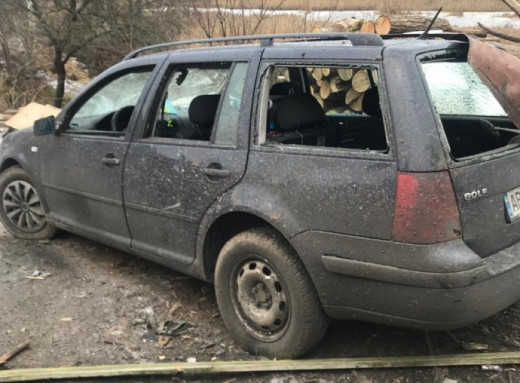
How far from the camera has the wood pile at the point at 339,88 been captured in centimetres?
720

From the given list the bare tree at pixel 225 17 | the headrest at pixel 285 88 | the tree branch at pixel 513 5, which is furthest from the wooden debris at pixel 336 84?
the bare tree at pixel 225 17

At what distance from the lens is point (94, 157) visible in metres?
3.96

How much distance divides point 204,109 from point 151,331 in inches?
59.1

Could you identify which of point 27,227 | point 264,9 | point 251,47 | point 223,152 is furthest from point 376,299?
point 264,9

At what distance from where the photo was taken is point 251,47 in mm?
3209

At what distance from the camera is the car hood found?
9.09ft

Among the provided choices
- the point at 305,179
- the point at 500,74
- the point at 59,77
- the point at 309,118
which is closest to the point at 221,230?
the point at 305,179

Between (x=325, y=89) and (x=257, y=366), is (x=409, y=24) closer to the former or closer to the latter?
(x=325, y=89)

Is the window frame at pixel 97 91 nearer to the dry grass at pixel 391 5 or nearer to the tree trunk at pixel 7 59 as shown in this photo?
the dry grass at pixel 391 5

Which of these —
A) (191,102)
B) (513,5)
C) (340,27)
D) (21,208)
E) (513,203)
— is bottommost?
(21,208)

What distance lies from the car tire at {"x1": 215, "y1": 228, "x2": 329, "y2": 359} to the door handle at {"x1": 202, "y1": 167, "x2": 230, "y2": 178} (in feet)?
1.18

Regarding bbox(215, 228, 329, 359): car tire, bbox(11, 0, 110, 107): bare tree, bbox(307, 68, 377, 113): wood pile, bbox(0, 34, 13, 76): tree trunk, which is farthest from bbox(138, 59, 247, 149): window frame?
bbox(0, 34, 13, 76): tree trunk

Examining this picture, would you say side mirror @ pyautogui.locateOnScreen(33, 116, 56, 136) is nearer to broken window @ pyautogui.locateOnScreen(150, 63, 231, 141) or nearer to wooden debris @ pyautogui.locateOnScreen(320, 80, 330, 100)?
broken window @ pyautogui.locateOnScreen(150, 63, 231, 141)

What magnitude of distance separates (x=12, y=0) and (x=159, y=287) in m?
9.01
